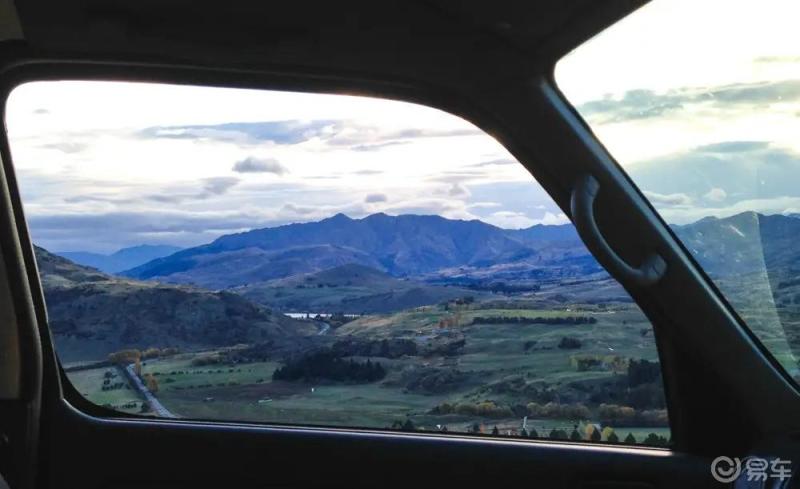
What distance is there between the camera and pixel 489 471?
2.85 metres

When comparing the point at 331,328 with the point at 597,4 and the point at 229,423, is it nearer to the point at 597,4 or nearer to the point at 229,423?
the point at 229,423

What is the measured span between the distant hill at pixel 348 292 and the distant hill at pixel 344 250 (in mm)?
35

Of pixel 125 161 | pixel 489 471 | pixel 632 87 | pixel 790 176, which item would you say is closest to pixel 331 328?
pixel 489 471

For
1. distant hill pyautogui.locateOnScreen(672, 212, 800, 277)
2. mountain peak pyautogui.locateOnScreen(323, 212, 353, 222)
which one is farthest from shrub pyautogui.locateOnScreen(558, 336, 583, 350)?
mountain peak pyautogui.locateOnScreen(323, 212, 353, 222)

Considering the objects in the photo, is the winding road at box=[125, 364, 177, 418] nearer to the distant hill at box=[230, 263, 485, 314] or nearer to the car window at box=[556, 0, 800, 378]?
the distant hill at box=[230, 263, 485, 314]

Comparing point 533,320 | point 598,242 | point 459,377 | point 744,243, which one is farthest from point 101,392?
point 744,243

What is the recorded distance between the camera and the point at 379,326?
10.1ft

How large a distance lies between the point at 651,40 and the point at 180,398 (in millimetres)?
2032

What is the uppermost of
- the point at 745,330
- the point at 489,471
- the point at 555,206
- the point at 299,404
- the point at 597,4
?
the point at 597,4

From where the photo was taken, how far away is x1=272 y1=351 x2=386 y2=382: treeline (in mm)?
3078

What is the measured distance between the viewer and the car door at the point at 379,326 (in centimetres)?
244

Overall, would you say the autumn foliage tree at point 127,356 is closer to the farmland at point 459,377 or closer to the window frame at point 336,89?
the farmland at point 459,377

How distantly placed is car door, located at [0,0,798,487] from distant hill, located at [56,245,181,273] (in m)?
0.05

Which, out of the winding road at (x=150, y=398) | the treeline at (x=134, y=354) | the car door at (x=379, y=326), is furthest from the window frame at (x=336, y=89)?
the winding road at (x=150, y=398)
